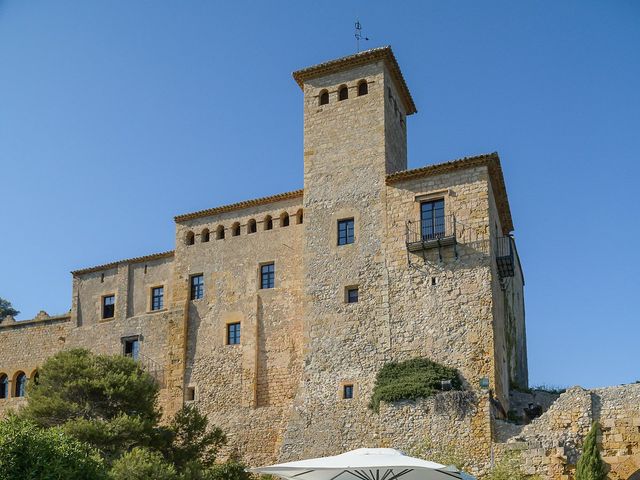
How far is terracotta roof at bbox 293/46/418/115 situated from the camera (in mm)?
34750

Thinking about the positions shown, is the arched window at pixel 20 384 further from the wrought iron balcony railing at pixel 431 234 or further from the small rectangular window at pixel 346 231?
the wrought iron balcony railing at pixel 431 234

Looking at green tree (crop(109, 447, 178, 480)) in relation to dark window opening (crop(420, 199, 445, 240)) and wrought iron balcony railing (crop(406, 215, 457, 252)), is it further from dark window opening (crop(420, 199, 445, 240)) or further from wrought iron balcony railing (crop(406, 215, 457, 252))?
dark window opening (crop(420, 199, 445, 240))

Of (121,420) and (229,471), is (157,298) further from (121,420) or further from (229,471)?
(229,471)

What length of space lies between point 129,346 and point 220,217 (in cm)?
711

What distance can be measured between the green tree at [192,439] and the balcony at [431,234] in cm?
977

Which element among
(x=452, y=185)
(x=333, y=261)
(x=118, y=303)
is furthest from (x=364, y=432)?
(x=118, y=303)

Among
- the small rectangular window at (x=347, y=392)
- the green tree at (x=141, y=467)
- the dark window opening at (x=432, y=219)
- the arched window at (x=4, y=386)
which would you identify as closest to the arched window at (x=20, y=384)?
the arched window at (x=4, y=386)

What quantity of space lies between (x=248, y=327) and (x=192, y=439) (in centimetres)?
599

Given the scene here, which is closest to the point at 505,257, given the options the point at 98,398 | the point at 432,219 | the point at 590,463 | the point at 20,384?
the point at 432,219

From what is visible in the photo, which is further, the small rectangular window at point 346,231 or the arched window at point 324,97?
the arched window at point 324,97

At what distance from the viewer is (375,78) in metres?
34.9

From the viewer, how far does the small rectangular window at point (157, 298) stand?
3862 centimetres

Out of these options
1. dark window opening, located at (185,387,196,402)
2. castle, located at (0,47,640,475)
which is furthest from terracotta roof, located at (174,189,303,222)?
dark window opening, located at (185,387,196,402)

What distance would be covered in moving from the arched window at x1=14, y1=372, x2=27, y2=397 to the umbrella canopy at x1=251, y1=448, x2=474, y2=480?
1081 inches
